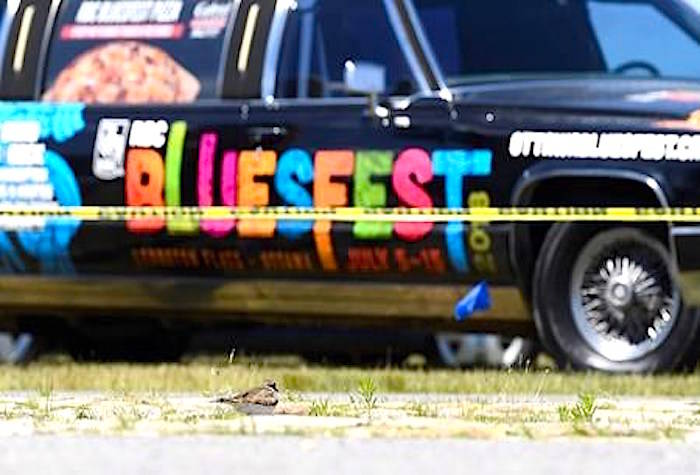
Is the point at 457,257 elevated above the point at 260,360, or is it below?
above

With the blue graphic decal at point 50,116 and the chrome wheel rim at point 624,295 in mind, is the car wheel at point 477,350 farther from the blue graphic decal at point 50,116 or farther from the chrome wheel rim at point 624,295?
the blue graphic decal at point 50,116

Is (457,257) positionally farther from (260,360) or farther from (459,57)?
(260,360)

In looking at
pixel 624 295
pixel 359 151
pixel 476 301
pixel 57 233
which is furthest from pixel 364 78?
pixel 57 233

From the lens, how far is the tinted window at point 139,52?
995cm

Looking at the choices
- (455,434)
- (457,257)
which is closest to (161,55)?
(457,257)

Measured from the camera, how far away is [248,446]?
5.19 meters

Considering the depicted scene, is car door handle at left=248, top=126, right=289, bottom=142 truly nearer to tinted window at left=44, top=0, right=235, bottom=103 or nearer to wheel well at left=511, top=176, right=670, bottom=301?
tinted window at left=44, top=0, right=235, bottom=103

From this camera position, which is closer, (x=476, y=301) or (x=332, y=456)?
(x=332, y=456)

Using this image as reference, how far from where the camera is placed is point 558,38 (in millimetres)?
9680

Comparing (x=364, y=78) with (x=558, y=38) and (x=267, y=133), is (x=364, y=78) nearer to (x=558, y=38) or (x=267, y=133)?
(x=267, y=133)

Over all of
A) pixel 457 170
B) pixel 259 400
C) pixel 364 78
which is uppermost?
pixel 364 78

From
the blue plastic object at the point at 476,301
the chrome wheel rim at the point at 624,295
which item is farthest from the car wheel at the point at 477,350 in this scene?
the chrome wheel rim at the point at 624,295

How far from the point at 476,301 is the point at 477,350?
2.08 meters

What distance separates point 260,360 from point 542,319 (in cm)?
286
